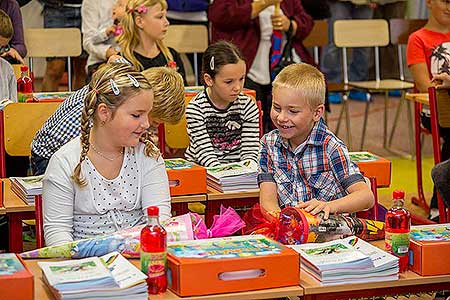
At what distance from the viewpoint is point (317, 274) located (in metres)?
2.50

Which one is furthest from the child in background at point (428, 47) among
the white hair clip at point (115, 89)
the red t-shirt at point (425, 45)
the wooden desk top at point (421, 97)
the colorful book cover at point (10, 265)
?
the colorful book cover at point (10, 265)

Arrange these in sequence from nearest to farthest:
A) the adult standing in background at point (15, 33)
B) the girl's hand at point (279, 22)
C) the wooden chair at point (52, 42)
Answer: the adult standing in background at point (15, 33)
the girl's hand at point (279, 22)
the wooden chair at point (52, 42)

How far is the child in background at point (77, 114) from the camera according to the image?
370cm

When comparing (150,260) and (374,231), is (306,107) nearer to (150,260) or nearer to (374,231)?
(374,231)

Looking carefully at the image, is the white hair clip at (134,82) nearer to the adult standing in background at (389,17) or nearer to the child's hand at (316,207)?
the child's hand at (316,207)

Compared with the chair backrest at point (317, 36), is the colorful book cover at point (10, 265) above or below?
below

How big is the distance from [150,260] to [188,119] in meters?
2.10

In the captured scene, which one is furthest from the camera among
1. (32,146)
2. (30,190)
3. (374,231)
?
(32,146)

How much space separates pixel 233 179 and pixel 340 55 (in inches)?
232

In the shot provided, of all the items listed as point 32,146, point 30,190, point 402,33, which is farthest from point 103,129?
point 402,33

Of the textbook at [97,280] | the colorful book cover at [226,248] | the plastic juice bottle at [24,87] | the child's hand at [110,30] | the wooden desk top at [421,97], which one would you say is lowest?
the textbook at [97,280]

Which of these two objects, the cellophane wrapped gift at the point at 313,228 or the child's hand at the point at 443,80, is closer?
the cellophane wrapped gift at the point at 313,228

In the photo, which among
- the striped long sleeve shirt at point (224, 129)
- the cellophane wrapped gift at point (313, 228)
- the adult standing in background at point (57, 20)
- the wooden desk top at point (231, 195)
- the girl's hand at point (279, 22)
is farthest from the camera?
the adult standing in background at point (57, 20)

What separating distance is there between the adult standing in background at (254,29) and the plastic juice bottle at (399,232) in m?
3.62
